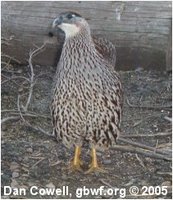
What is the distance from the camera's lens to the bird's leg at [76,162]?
4.86 meters

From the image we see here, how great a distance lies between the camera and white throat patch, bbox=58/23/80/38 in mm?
4434

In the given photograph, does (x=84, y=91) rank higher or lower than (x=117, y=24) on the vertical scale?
lower

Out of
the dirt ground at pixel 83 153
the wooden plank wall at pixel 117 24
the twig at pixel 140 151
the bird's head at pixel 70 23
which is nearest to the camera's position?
the bird's head at pixel 70 23

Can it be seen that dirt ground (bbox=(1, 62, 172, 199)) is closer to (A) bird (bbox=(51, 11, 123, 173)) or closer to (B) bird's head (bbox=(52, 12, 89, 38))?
(A) bird (bbox=(51, 11, 123, 173))

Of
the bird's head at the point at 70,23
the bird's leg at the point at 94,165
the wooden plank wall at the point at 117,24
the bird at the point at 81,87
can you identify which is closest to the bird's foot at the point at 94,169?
the bird's leg at the point at 94,165

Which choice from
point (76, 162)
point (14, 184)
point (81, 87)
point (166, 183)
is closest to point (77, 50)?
point (81, 87)

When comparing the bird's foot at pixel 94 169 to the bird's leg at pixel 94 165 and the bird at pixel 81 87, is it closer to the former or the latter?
the bird's leg at pixel 94 165

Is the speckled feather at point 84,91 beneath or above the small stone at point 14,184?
above

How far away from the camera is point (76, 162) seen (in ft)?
16.0

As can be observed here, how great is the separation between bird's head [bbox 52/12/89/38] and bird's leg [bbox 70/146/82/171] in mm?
852

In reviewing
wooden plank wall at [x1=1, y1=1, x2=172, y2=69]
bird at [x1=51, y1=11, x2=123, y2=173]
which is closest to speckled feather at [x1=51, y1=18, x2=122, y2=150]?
bird at [x1=51, y1=11, x2=123, y2=173]

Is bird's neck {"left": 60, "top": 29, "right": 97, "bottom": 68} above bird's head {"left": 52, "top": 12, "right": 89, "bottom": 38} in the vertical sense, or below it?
below

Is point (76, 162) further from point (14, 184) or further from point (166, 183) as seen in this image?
point (166, 183)

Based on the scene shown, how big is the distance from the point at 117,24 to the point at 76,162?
2.14 m
